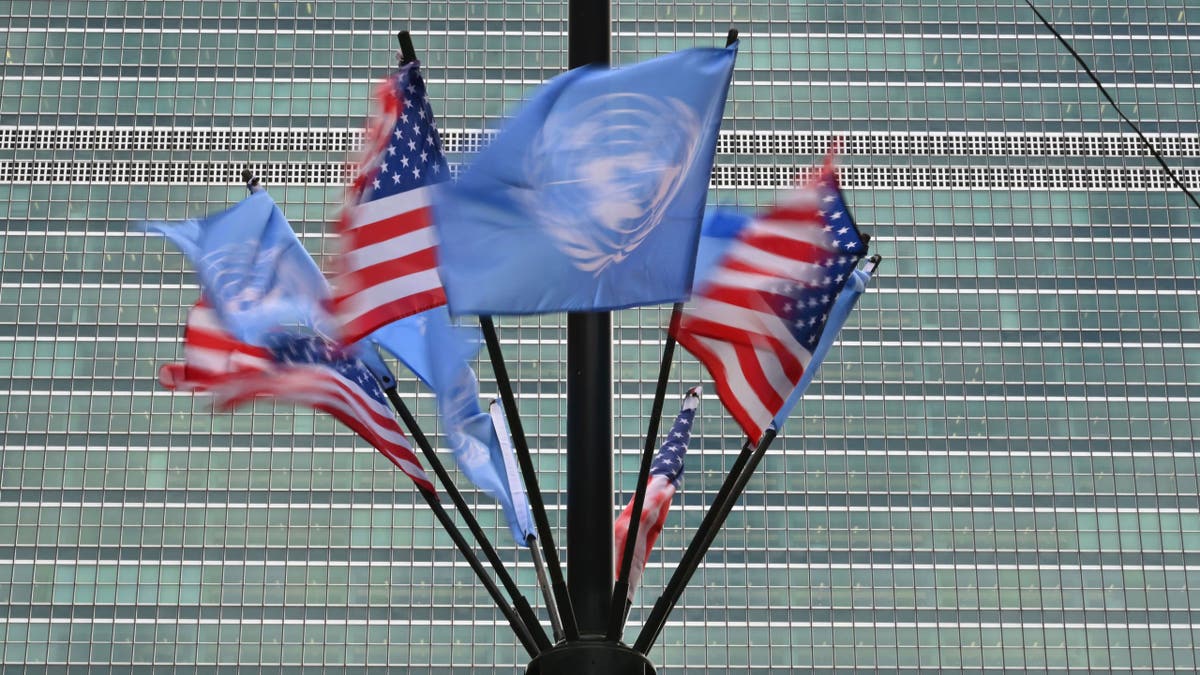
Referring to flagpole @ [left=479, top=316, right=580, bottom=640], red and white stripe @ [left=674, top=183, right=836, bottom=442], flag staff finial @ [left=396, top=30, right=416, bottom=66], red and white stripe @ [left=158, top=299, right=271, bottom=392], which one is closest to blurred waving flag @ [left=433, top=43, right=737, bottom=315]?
flagpole @ [left=479, top=316, right=580, bottom=640]

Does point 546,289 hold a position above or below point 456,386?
above

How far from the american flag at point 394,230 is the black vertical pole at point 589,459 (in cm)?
108

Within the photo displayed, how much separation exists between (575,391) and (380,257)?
5.70 ft

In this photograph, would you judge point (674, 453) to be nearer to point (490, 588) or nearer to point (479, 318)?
point (490, 588)

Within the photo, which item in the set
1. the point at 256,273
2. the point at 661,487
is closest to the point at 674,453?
the point at 661,487

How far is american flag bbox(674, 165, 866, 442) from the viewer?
1266 centimetres

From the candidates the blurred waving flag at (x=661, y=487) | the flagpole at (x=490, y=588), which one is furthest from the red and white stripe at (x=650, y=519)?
the flagpole at (x=490, y=588)

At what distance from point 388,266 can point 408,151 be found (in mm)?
771

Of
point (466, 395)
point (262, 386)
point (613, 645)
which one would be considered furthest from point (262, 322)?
point (613, 645)

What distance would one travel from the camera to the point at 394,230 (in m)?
12.0

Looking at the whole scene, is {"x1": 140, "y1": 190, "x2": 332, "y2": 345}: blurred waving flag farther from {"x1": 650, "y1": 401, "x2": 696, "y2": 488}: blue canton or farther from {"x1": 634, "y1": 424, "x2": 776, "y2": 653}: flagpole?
{"x1": 634, "y1": 424, "x2": 776, "y2": 653}: flagpole

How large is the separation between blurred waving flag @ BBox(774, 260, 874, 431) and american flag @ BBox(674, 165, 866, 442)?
0.47ft

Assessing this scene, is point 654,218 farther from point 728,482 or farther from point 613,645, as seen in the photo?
point 613,645

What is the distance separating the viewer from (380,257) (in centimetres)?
1196
